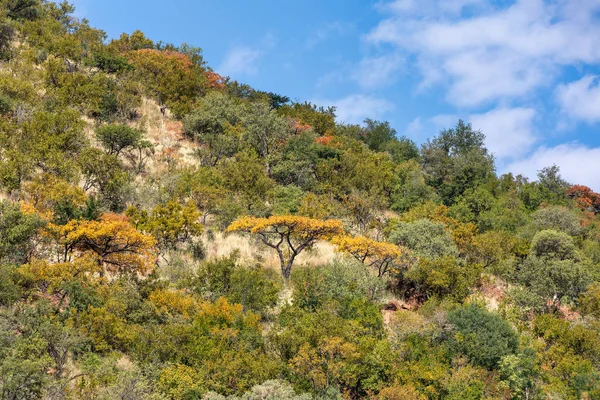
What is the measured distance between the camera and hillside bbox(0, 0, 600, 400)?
1797 centimetres

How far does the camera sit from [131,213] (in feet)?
87.1

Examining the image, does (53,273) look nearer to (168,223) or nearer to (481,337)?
(168,223)

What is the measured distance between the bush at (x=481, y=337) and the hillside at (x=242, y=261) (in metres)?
0.09

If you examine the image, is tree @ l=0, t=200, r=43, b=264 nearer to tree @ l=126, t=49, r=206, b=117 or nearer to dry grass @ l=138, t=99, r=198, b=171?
dry grass @ l=138, t=99, r=198, b=171

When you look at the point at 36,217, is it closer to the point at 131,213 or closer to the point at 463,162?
the point at 131,213

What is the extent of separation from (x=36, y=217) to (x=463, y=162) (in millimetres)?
39690

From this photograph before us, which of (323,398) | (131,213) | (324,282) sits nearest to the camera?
(323,398)

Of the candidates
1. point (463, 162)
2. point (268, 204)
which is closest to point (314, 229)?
point (268, 204)

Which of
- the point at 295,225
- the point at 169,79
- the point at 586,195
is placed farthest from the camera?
the point at 586,195

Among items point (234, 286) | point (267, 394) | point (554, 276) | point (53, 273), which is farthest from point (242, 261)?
point (554, 276)

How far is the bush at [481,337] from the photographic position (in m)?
21.1

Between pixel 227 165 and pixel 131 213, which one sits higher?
pixel 227 165

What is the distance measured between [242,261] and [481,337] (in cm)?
1249

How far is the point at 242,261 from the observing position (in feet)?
90.8
